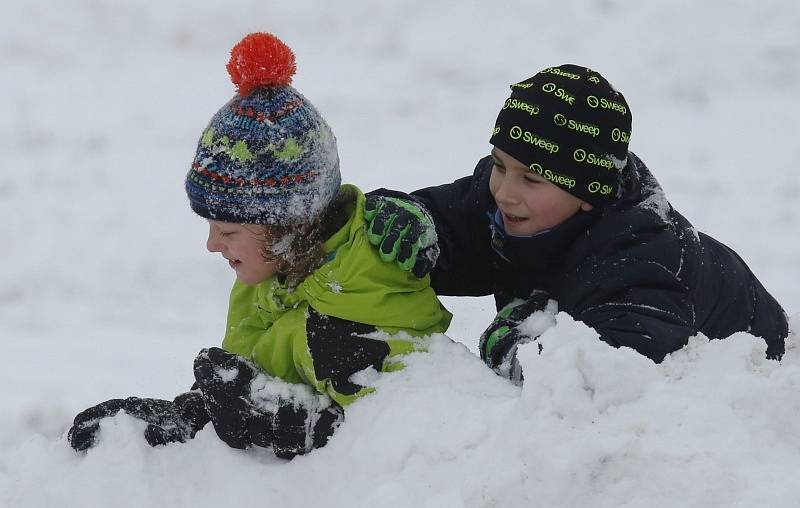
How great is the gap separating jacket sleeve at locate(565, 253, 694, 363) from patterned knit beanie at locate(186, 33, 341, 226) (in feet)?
2.35

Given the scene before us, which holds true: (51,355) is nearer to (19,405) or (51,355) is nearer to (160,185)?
(19,405)

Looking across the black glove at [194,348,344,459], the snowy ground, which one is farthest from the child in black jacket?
the black glove at [194,348,344,459]

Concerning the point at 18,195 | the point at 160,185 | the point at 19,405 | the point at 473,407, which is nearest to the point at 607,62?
the point at 160,185

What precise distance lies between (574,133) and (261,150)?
81cm

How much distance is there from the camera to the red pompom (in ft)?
7.18

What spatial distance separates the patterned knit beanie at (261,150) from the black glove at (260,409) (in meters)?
0.36

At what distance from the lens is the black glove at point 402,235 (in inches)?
89.9

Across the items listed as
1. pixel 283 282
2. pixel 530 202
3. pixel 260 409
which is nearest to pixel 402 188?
pixel 530 202

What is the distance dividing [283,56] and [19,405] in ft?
6.49

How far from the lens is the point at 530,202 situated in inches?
97.8

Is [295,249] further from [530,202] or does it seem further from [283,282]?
[530,202]

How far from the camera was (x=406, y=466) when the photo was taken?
6.23 ft

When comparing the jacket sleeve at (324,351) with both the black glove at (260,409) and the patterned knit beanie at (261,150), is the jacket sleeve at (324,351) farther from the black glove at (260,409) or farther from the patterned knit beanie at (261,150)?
the patterned knit beanie at (261,150)

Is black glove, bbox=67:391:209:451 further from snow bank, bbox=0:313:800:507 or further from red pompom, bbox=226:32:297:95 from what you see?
red pompom, bbox=226:32:297:95
